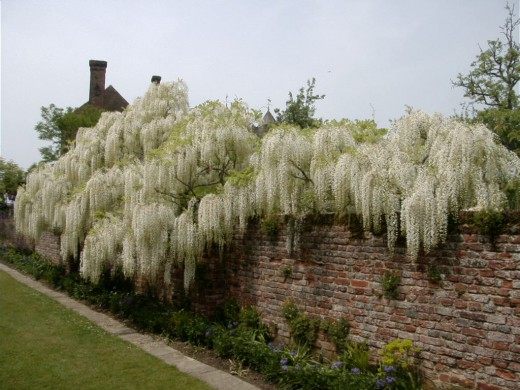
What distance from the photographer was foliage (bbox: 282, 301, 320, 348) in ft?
21.6

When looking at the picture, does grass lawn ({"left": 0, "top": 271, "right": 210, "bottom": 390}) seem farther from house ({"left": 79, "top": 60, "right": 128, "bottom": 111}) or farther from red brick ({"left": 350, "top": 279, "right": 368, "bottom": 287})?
house ({"left": 79, "top": 60, "right": 128, "bottom": 111})

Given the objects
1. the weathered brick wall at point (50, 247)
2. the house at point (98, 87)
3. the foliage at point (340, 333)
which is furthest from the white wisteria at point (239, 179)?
the house at point (98, 87)

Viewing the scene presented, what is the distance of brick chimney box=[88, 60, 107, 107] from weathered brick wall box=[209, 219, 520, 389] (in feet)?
84.5

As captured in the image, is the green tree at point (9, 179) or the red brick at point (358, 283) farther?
the green tree at point (9, 179)

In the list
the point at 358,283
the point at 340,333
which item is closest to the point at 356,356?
the point at 340,333

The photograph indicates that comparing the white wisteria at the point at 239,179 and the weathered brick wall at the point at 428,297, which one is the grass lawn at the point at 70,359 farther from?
the weathered brick wall at the point at 428,297

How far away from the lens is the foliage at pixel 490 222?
15.2 feet

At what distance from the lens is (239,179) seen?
7.67 metres

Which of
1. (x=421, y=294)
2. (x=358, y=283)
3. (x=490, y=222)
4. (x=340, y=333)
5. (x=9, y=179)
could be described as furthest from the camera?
(x=9, y=179)

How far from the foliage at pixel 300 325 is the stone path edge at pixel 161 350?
1096mm

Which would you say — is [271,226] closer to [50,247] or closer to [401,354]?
[401,354]

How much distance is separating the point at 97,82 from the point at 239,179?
25.5m

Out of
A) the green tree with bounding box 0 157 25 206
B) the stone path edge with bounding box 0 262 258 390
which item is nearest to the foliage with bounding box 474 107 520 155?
the stone path edge with bounding box 0 262 258 390

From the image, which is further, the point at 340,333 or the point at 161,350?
the point at 161,350
